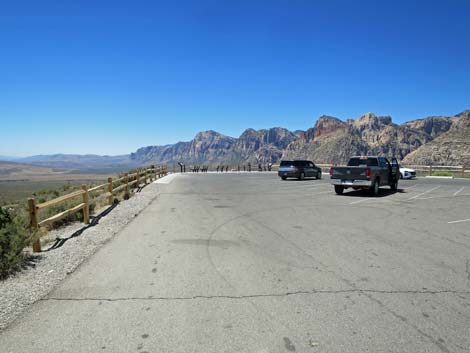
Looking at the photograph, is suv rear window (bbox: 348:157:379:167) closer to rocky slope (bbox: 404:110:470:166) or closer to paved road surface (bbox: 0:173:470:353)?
paved road surface (bbox: 0:173:470:353)

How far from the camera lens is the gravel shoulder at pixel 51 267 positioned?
4785 mm

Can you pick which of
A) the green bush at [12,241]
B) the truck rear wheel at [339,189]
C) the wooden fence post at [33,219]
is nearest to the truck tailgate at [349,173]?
the truck rear wheel at [339,189]

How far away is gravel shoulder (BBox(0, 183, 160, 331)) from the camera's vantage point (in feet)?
15.7

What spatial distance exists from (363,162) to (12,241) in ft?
54.9

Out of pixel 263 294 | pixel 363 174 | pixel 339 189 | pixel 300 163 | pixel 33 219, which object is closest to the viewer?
pixel 263 294

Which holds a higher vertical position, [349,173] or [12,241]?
[349,173]

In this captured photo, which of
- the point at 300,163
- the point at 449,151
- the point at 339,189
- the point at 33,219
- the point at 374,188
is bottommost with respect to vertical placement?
the point at 339,189

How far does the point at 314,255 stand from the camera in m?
7.04

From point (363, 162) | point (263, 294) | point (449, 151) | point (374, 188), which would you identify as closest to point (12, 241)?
point (263, 294)

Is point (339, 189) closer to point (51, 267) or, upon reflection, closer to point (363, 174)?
point (363, 174)

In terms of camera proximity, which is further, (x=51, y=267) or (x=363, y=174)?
(x=363, y=174)

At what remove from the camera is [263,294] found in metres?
5.02

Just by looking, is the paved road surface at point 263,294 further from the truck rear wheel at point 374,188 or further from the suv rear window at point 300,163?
the suv rear window at point 300,163

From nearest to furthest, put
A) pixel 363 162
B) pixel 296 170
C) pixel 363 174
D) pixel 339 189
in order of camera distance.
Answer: pixel 363 174 < pixel 339 189 < pixel 363 162 < pixel 296 170
